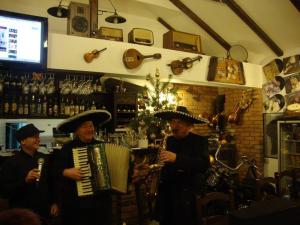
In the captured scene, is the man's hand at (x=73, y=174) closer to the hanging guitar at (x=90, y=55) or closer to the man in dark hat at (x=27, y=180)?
the man in dark hat at (x=27, y=180)

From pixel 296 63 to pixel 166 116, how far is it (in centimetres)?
379

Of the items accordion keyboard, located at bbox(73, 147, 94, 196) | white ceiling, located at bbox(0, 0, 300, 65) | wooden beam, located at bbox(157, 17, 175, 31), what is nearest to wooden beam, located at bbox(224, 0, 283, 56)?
white ceiling, located at bbox(0, 0, 300, 65)

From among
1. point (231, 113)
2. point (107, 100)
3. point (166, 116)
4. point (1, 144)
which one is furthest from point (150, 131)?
point (231, 113)

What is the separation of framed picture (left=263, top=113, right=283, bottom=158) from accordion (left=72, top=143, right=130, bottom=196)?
409 centimetres

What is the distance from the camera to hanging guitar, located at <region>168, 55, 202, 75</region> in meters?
4.90

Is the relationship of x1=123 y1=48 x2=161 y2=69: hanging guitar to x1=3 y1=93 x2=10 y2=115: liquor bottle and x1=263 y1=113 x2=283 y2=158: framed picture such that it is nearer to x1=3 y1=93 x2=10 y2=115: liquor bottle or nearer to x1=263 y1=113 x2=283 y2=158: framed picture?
x1=3 y1=93 x2=10 y2=115: liquor bottle

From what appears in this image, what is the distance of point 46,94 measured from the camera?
15.4ft

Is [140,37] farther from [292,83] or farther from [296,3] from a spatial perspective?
[292,83]

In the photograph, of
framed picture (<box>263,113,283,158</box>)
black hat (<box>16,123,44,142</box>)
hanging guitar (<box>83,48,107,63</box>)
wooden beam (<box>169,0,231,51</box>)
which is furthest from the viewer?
framed picture (<box>263,113,283,158</box>)

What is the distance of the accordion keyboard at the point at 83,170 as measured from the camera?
2240mm

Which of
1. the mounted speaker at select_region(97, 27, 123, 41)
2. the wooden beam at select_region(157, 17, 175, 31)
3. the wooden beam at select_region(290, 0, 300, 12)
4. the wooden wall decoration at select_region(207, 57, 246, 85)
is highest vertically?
the wooden beam at select_region(157, 17, 175, 31)

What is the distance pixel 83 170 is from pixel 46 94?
2783 millimetres

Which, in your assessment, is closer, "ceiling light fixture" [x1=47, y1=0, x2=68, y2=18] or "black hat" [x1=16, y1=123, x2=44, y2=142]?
"black hat" [x1=16, y1=123, x2=44, y2=142]

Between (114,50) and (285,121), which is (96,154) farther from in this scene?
(285,121)
